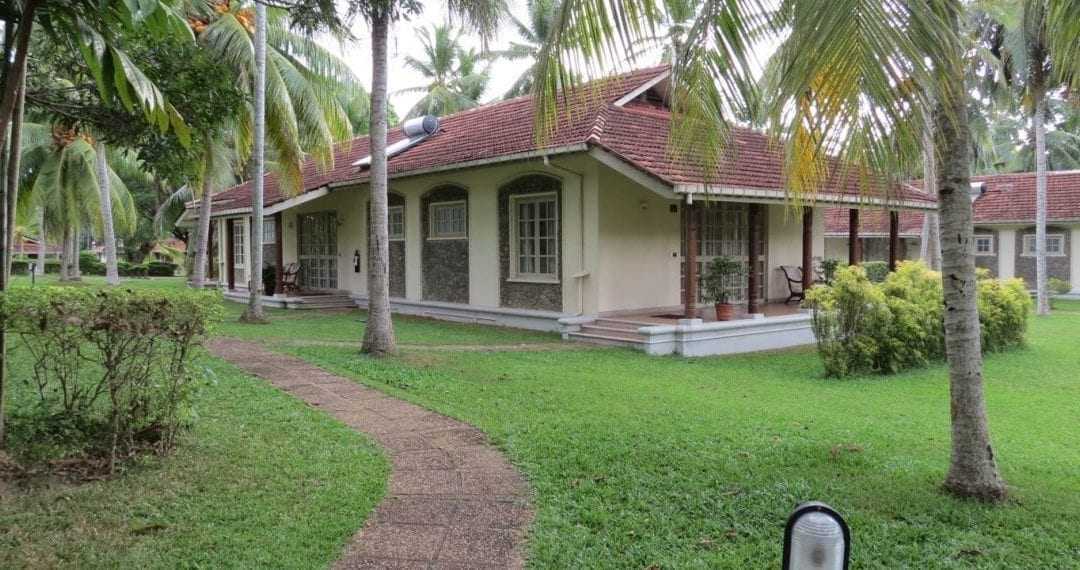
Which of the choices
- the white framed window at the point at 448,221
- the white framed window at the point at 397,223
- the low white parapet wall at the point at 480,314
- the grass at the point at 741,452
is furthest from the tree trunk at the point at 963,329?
the white framed window at the point at 397,223

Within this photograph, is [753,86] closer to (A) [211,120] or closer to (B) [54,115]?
(A) [211,120]

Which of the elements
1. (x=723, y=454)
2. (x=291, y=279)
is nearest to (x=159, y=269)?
(x=291, y=279)

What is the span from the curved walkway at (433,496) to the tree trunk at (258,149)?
7851 mm

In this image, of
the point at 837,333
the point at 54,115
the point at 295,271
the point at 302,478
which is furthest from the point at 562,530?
the point at 295,271

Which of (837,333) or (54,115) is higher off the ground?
(54,115)

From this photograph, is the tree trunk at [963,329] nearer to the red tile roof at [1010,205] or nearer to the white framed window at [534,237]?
the white framed window at [534,237]

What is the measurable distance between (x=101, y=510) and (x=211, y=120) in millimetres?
3279

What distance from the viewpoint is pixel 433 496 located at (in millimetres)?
4859

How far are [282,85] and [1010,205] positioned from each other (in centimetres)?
2631

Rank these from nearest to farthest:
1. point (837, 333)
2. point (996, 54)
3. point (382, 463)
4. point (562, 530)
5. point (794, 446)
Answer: point (562, 530) < point (382, 463) < point (794, 446) < point (837, 333) < point (996, 54)

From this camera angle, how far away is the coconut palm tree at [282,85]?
15.0 meters

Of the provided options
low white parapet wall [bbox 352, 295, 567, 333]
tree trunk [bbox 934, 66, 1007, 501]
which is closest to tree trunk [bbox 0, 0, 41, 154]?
tree trunk [bbox 934, 66, 1007, 501]

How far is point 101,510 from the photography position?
4422 mm

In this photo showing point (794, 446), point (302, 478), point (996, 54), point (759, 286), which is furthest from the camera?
point (996, 54)
